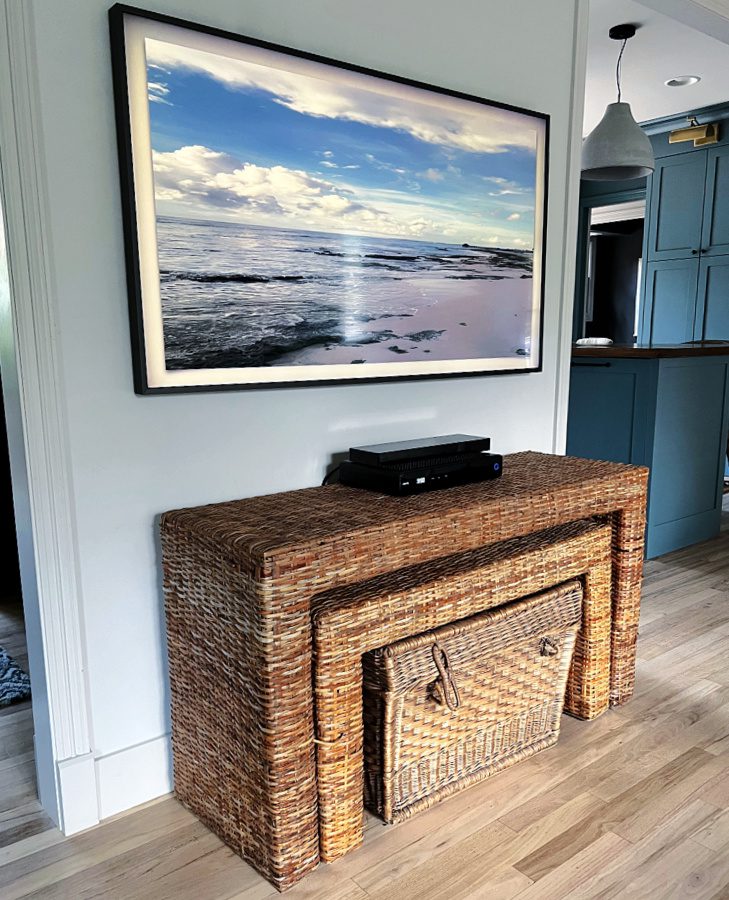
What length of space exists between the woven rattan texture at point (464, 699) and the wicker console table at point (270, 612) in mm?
164

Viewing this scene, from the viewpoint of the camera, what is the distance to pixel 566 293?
7.72 feet

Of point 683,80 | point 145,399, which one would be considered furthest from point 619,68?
point 145,399

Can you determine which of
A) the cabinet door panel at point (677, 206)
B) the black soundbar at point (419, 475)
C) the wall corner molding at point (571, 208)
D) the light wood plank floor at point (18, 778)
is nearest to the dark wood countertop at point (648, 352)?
the wall corner molding at point (571, 208)

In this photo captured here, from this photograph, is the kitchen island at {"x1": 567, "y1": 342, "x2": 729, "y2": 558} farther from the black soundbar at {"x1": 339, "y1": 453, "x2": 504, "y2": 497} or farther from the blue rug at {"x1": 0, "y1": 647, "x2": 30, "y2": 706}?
the blue rug at {"x1": 0, "y1": 647, "x2": 30, "y2": 706}

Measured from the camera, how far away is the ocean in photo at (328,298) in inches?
62.6

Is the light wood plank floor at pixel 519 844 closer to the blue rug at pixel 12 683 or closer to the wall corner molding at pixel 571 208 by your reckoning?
the blue rug at pixel 12 683

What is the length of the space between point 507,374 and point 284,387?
78 cm

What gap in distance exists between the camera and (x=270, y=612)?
1321 mm

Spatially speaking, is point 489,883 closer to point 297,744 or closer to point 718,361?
point 297,744

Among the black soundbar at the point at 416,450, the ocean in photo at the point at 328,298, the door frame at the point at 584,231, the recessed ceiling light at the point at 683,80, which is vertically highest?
the recessed ceiling light at the point at 683,80

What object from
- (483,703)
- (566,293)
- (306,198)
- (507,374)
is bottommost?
(483,703)

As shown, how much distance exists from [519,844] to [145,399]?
4.02ft

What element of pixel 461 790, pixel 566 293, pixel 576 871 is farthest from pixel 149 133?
pixel 576 871

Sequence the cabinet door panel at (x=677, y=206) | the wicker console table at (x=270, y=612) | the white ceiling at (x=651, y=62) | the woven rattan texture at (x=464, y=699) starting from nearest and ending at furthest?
1. the wicker console table at (x=270, y=612)
2. the woven rattan texture at (x=464, y=699)
3. the white ceiling at (x=651, y=62)
4. the cabinet door panel at (x=677, y=206)
